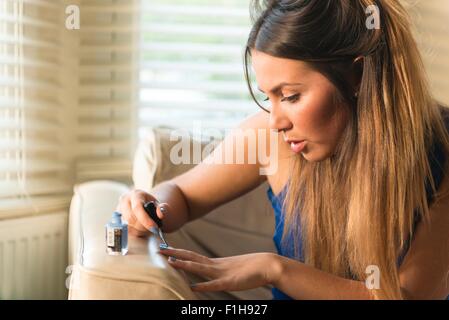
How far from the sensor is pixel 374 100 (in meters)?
1.16

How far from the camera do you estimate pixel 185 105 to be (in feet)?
6.66

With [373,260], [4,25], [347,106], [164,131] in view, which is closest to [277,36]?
[347,106]

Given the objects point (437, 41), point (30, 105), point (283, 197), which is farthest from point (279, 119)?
point (437, 41)

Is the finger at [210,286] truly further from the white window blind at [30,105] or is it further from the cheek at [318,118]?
the white window blind at [30,105]

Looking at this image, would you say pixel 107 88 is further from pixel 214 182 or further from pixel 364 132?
pixel 364 132

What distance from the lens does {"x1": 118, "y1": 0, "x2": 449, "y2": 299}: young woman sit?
113cm

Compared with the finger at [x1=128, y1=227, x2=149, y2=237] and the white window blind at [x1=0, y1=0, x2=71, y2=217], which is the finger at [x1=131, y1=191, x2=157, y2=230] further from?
the white window blind at [x1=0, y1=0, x2=71, y2=217]

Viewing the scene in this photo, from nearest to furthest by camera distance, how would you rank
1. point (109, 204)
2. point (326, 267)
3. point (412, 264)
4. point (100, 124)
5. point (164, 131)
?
1. point (412, 264)
2. point (326, 267)
3. point (109, 204)
4. point (164, 131)
5. point (100, 124)

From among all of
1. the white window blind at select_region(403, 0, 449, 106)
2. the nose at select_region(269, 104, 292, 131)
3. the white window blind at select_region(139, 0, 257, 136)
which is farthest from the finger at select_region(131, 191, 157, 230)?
the white window blind at select_region(403, 0, 449, 106)

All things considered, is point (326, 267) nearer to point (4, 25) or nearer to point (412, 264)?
point (412, 264)

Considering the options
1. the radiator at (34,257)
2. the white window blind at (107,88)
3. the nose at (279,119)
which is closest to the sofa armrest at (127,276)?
the nose at (279,119)

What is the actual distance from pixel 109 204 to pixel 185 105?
62 centimetres

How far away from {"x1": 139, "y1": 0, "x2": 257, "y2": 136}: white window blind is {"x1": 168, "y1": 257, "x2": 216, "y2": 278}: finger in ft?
3.28

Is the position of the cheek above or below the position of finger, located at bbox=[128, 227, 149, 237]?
above
